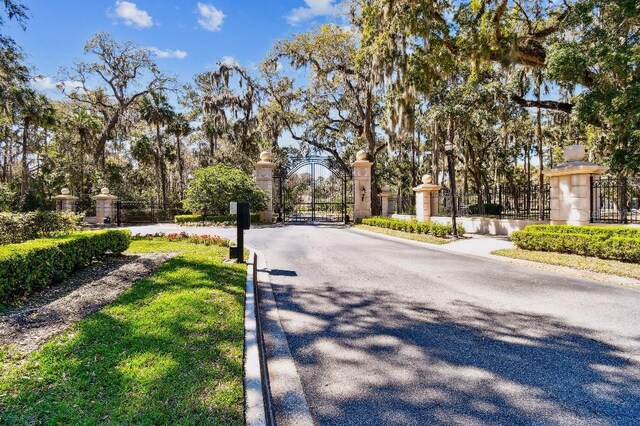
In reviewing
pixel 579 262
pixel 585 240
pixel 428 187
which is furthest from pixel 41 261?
pixel 428 187

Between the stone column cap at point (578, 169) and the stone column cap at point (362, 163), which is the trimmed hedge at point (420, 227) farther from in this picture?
the stone column cap at point (362, 163)

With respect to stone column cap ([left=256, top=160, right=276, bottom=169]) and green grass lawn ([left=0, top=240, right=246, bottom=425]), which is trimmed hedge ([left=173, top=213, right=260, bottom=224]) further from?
green grass lawn ([left=0, top=240, right=246, bottom=425])

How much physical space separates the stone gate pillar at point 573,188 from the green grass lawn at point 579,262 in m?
2.21

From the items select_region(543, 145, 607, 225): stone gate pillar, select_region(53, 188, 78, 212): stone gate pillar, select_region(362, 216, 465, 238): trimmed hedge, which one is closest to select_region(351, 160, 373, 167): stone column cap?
select_region(362, 216, 465, 238): trimmed hedge

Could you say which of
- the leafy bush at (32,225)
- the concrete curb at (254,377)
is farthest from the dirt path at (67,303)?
the concrete curb at (254,377)

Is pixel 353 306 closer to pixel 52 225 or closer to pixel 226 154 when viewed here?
pixel 52 225

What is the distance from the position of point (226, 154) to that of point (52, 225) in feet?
83.8

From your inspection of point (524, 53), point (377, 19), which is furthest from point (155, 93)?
point (524, 53)

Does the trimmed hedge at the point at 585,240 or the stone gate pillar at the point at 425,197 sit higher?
the stone gate pillar at the point at 425,197

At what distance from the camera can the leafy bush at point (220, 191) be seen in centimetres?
2150

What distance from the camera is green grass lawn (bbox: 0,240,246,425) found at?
2432 mm

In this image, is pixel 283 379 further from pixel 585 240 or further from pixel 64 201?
pixel 64 201

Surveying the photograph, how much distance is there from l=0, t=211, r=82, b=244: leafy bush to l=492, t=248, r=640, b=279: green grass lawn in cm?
1111

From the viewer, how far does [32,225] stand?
7.79 m
